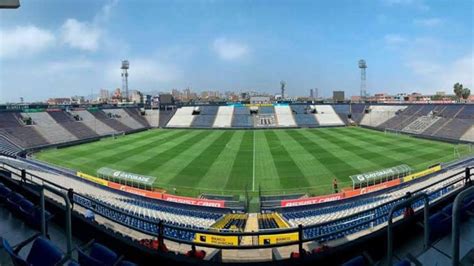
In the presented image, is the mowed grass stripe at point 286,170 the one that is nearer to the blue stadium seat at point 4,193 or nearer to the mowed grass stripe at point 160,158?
the mowed grass stripe at point 160,158

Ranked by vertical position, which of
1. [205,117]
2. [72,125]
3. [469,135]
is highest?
[205,117]

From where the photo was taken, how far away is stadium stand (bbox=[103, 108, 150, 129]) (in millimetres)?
61531

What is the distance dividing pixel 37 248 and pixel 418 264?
499 cm

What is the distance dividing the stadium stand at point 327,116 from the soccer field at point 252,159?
69.0ft

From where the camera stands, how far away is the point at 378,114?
2527 inches

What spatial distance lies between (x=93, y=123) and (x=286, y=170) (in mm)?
40293

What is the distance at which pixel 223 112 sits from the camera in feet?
235

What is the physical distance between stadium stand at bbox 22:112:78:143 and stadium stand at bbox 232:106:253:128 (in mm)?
30391

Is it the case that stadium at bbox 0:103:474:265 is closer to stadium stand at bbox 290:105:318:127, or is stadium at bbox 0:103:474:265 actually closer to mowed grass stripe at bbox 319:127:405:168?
mowed grass stripe at bbox 319:127:405:168

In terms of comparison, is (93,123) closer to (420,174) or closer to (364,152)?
(364,152)

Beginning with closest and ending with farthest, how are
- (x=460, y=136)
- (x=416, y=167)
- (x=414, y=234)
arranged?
1. (x=414, y=234)
2. (x=416, y=167)
3. (x=460, y=136)

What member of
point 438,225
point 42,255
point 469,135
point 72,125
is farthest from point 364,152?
point 72,125

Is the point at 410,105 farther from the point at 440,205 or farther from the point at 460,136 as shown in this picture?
the point at 440,205

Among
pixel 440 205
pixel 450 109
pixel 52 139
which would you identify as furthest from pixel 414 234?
pixel 450 109
